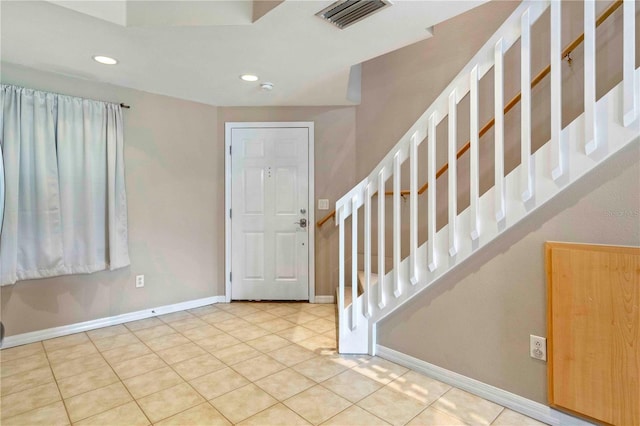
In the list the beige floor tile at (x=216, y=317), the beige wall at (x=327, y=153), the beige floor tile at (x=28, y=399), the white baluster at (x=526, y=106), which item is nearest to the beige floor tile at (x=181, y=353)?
the beige floor tile at (x=216, y=317)

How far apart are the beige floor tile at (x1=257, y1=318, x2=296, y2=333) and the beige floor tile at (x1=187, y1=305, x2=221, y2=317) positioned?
0.72 meters

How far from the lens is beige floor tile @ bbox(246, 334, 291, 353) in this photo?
8.54 ft

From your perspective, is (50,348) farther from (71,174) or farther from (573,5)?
(573,5)

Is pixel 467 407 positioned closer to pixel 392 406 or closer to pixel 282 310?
pixel 392 406

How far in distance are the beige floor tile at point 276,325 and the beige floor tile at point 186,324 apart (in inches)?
23.4

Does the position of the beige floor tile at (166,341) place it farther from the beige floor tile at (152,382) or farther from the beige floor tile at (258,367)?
the beige floor tile at (258,367)

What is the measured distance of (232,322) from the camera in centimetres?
320

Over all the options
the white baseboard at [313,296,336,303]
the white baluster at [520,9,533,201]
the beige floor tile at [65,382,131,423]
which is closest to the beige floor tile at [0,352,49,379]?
the beige floor tile at [65,382,131,423]

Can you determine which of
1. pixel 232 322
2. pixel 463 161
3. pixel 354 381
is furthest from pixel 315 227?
pixel 354 381

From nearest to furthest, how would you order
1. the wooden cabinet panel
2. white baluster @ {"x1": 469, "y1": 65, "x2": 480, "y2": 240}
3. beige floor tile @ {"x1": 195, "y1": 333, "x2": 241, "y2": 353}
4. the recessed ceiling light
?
the wooden cabinet panel
white baluster @ {"x1": 469, "y1": 65, "x2": 480, "y2": 240}
the recessed ceiling light
beige floor tile @ {"x1": 195, "y1": 333, "x2": 241, "y2": 353}

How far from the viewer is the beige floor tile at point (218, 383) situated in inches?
78.0

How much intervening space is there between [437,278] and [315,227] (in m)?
1.96

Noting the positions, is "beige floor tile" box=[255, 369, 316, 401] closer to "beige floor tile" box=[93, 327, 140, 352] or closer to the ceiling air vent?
"beige floor tile" box=[93, 327, 140, 352]

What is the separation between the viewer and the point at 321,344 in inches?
105
